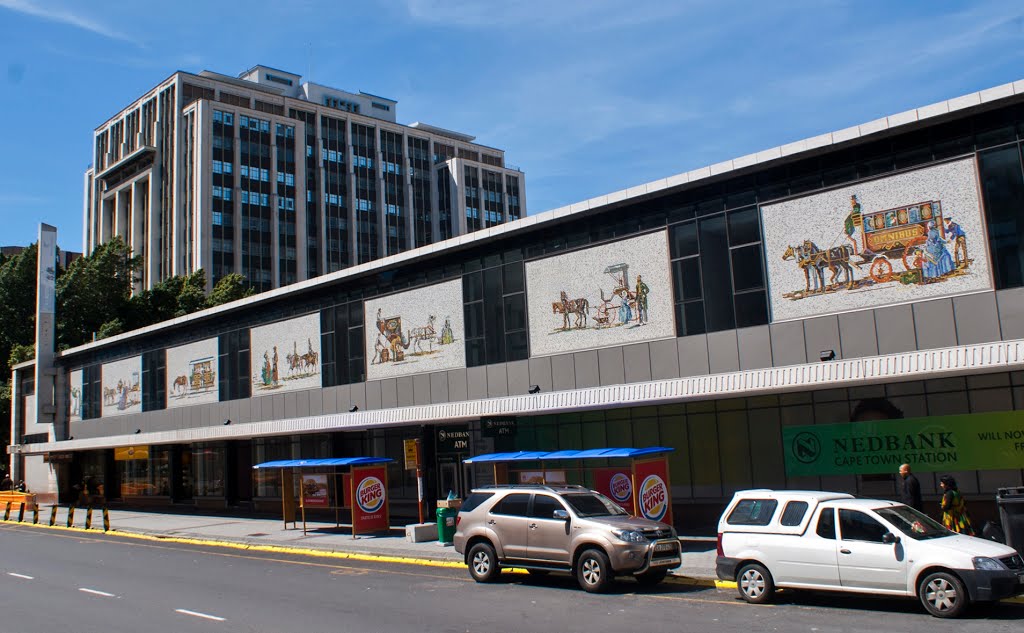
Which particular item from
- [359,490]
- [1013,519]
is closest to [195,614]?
[359,490]

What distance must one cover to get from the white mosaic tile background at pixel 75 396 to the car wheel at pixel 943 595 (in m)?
46.8

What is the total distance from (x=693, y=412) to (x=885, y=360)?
6.52 metres

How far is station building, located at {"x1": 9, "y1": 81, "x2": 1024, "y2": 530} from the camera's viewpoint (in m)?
17.2

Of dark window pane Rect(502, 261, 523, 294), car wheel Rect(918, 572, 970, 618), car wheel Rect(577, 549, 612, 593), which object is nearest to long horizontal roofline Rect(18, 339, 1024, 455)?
dark window pane Rect(502, 261, 523, 294)

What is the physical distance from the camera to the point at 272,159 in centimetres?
9062

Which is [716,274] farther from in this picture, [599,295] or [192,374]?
[192,374]

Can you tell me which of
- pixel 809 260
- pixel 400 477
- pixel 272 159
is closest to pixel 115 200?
pixel 272 159

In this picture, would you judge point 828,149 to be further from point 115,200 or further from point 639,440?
point 115,200

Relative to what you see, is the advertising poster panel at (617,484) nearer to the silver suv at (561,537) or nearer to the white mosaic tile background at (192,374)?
the silver suv at (561,537)

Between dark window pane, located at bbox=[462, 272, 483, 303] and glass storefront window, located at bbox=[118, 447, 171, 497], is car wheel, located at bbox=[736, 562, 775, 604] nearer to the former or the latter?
dark window pane, located at bbox=[462, 272, 483, 303]

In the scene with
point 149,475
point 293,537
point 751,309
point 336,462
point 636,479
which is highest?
point 751,309

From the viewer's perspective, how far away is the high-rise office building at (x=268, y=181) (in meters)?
86.0

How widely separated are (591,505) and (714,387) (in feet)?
17.5

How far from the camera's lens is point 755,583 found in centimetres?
1275
